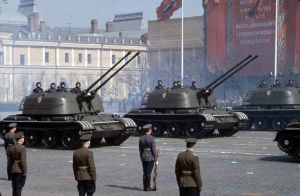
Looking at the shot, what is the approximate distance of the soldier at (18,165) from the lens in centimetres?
1224

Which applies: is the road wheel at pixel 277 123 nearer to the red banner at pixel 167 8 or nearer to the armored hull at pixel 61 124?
the armored hull at pixel 61 124

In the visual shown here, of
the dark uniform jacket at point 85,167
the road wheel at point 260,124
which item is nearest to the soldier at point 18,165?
the dark uniform jacket at point 85,167

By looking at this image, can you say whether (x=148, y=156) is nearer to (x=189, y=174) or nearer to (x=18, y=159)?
(x=18, y=159)

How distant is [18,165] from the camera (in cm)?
1227

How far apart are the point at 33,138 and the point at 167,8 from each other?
163ft

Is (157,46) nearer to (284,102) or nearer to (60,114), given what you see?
(284,102)

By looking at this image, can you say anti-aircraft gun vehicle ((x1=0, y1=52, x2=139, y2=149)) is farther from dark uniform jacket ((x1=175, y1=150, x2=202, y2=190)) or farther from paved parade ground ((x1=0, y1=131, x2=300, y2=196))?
dark uniform jacket ((x1=175, y1=150, x2=202, y2=190))

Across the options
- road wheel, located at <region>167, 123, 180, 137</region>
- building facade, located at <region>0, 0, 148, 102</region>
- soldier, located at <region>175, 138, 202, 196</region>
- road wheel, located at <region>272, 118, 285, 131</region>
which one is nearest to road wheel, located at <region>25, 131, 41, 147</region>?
road wheel, located at <region>167, 123, 180, 137</region>

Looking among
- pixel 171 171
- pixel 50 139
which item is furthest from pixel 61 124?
pixel 171 171

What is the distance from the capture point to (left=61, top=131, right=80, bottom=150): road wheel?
2336cm

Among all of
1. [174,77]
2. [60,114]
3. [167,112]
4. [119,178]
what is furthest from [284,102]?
[174,77]

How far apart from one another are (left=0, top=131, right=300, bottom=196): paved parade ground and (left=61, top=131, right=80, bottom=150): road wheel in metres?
0.53

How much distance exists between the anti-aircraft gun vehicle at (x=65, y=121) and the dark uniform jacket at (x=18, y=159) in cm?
1066

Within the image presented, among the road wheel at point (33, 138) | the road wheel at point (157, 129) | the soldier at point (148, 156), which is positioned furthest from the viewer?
the road wheel at point (157, 129)
